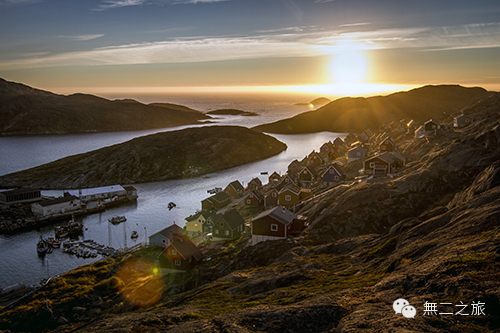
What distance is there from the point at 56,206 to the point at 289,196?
42861 mm

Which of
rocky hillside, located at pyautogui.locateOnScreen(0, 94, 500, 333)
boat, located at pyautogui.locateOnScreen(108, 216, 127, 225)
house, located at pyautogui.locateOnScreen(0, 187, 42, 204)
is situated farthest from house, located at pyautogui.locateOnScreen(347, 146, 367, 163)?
house, located at pyautogui.locateOnScreen(0, 187, 42, 204)

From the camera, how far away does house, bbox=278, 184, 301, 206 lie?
154 feet

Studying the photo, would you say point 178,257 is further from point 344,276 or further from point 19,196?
point 19,196

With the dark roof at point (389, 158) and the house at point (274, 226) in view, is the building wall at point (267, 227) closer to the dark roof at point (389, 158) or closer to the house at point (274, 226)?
the house at point (274, 226)

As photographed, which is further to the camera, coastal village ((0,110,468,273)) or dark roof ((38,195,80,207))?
dark roof ((38,195,80,207))

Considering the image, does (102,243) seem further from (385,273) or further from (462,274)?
(462,274)

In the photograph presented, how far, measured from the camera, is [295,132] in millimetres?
178000

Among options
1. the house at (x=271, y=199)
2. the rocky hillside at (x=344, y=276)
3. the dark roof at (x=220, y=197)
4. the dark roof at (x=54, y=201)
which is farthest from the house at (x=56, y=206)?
the house at (x=271, y=199)

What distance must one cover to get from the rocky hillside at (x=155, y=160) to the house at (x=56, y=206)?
907 inches

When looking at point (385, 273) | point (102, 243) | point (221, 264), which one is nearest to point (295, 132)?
point (102, 243)

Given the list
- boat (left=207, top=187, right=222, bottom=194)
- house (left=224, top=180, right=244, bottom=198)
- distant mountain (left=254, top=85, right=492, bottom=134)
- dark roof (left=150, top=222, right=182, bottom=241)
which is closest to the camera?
dark roof (left=150, top=222, right=182, bottom=241)

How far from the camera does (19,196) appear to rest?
6738cm

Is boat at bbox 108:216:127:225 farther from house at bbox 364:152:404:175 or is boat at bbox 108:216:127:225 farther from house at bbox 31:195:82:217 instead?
house at bbox 364:152:404:175

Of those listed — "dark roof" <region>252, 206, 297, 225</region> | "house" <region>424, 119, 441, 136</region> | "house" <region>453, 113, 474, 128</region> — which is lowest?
"dark roof" <region>252, 206, 297, 225</region>
